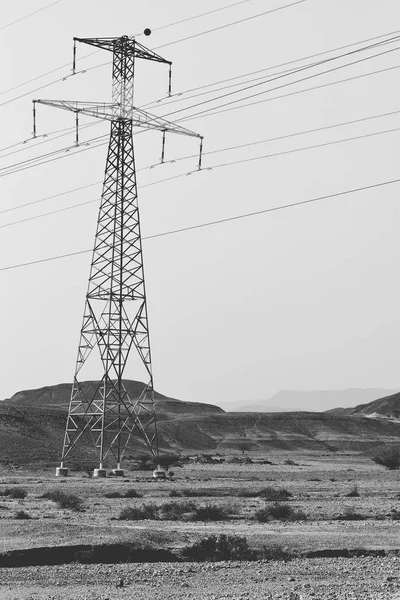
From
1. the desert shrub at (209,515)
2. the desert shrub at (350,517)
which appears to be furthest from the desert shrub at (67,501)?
the desert shrub at (350,517)

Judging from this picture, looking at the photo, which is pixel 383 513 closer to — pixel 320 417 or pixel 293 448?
pixel 293 448

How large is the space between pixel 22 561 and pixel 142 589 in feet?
14.3

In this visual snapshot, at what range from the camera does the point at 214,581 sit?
61.8 ft

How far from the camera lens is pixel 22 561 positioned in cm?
2117

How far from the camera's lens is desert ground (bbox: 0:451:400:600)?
1791 cm

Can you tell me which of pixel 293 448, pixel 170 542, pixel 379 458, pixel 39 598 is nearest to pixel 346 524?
pixel 170 542

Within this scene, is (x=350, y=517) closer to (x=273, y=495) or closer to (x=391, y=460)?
(x=273, y=495)

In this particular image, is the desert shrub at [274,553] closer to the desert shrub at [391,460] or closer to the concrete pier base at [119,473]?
the concrete pier base at [119,473]

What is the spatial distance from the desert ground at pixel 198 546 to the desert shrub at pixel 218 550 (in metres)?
0.09

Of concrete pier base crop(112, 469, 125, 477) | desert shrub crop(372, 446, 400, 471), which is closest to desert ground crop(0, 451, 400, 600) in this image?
concrete pier base crop(112, 469, 125, 477)

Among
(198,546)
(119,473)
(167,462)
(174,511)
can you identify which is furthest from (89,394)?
(198,546)

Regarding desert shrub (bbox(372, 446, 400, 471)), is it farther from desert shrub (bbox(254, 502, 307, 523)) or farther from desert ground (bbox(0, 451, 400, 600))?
desert shrub (bbox(254, 502, 307, 523))

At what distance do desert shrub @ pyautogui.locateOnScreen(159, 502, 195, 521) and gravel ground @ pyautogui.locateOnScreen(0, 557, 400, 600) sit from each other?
1075 cm

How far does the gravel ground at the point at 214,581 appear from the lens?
17078 millimetres
